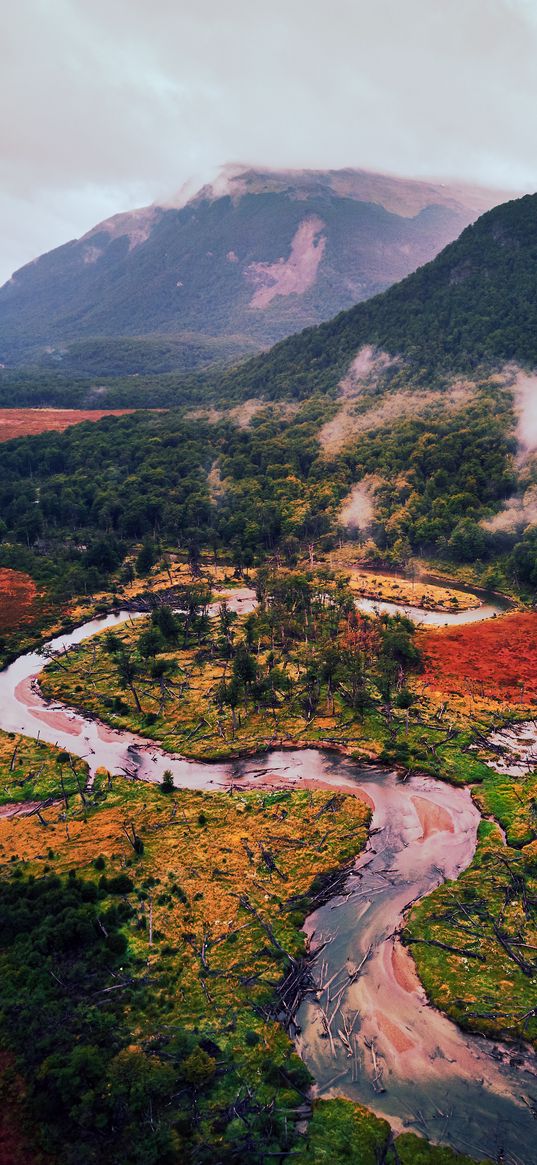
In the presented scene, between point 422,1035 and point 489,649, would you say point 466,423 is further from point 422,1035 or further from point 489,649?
point 422,1035

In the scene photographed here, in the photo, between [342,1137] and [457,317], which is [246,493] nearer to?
[457,317]

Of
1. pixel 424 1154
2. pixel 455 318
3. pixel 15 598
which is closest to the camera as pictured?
pixel 424 1154

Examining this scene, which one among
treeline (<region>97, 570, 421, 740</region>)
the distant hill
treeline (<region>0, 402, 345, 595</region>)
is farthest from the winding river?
the distant hill

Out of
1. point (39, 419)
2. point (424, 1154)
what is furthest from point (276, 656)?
point (39, 419)

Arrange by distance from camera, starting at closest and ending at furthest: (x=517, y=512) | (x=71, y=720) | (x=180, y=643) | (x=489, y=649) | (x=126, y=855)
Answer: (x=126, y=855) → (x=71, y=720) → (x=489, y=649) → (x=180, y=643) → (x=517, y=512)

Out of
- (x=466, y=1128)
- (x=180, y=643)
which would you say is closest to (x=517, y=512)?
(x=180, y=643)

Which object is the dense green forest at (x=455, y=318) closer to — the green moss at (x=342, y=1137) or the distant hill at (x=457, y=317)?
the distant hill at (x=457, y=317)
